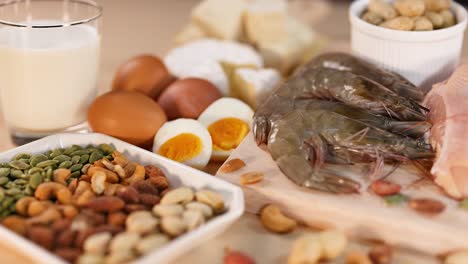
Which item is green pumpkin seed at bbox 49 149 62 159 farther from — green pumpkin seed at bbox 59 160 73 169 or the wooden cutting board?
the wooden cutting board

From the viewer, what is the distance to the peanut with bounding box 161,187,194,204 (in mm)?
1425

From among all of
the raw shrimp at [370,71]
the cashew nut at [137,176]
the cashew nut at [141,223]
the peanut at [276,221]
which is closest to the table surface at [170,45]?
the peanut at [276,221]

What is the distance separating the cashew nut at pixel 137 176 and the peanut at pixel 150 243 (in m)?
0.25

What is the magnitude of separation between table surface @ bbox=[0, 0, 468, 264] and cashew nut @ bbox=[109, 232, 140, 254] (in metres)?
0.16

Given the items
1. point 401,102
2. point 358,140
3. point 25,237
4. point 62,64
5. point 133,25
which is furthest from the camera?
point 133,25

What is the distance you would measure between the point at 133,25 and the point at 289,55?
1021 millimetres

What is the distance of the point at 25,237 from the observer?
1316 millimetres

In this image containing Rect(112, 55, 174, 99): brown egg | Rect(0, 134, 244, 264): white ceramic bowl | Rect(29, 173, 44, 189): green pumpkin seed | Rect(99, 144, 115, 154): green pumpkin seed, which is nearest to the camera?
Rect(0, 134, 244, 264): white ceramic bowl

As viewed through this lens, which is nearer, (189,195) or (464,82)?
(189,195)

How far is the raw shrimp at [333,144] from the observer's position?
1.57 m

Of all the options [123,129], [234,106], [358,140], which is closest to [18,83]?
[123,129]

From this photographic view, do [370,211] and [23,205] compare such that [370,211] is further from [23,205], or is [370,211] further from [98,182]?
[23,205]

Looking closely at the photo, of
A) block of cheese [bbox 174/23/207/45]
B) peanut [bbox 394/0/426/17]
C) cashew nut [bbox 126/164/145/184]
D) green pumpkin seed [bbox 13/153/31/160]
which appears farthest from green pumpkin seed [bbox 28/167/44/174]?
peanut [bbox 394/0/426/17]

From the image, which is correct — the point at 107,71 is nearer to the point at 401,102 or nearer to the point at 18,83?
the point at 18,83
